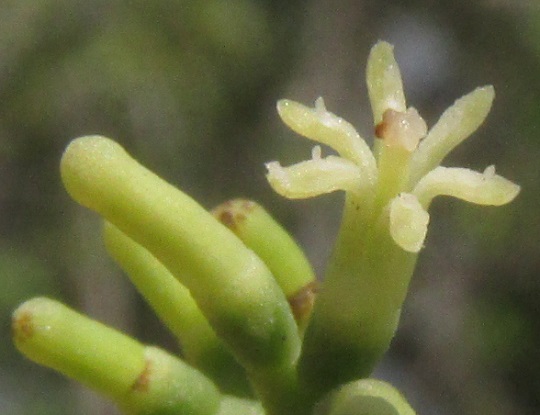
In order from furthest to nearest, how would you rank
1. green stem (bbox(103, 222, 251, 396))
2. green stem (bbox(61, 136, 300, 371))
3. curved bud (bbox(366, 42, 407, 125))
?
green stem (bbox(103, 222, 251, 396)), curved bud (bbox(366, 42, 407, 125)), green stem (bbox(61, 136, 300, 371))

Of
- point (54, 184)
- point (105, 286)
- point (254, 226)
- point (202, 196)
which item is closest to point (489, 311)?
point (202, 196)

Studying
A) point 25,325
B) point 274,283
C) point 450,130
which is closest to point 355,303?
point 274,283

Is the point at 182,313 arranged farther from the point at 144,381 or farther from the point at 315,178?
the point at 315,178

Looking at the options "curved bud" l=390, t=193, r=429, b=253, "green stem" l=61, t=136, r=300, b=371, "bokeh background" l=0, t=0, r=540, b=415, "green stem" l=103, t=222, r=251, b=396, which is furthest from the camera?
"bokeh background" l=0, t=0, r=540, b=415

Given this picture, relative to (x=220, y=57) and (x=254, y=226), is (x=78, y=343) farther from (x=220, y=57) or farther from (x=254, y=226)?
(x=220, y=57)

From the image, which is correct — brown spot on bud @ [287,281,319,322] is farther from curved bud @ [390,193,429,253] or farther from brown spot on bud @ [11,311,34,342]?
brown spot on bud @ [11,311,34,342]

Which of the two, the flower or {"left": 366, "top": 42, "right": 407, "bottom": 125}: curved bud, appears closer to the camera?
the flower

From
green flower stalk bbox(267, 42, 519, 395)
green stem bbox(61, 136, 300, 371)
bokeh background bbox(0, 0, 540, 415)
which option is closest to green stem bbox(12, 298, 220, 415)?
green stem bbox(61, 136, 300, 371)

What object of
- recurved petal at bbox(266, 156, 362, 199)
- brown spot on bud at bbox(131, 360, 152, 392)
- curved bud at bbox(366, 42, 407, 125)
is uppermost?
curved bud at bbox(366, 42, 407, 125)
